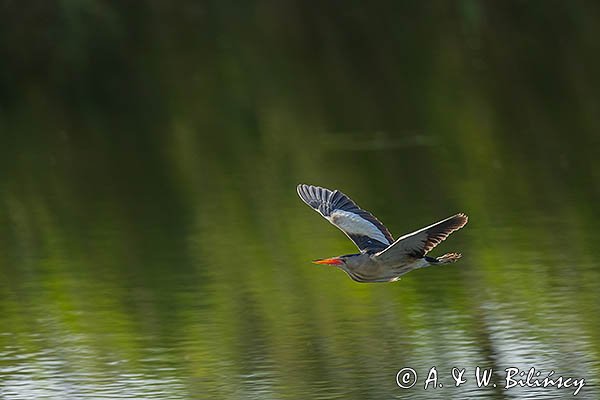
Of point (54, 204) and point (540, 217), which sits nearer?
point (540, 217)

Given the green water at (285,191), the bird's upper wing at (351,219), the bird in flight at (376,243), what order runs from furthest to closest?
the green water at (285,191), the bird's upper wing at (351,219), the bird in flight at (376,243)

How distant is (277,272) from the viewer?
53.2 ft

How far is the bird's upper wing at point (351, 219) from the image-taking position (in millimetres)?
11546

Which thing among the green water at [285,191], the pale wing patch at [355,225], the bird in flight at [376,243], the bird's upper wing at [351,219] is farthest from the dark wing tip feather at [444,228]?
the green water at [285,191]

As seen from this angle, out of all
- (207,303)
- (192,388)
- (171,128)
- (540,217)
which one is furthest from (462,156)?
(192,388)

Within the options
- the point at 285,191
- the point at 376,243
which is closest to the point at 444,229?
the point at 376,243

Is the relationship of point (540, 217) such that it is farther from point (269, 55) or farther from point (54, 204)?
point (269, 55)

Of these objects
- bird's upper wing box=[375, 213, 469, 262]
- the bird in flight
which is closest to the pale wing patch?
the bird in flight

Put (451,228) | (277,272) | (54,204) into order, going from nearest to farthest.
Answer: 1. (451,228)
2. (277,272)
3. (54,204)

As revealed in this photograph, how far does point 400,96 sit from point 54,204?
1002cm

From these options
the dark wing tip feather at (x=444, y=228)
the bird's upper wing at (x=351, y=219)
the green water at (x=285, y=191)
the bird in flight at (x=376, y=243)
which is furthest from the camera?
the green water at (x=285, y=191)

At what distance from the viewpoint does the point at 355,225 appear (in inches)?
466

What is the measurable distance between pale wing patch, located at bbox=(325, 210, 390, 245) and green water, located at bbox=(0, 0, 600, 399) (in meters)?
1.13

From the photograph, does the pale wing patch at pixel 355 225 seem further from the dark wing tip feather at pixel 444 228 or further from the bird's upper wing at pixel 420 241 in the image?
the dark wing tip feather at pixel 444 228
